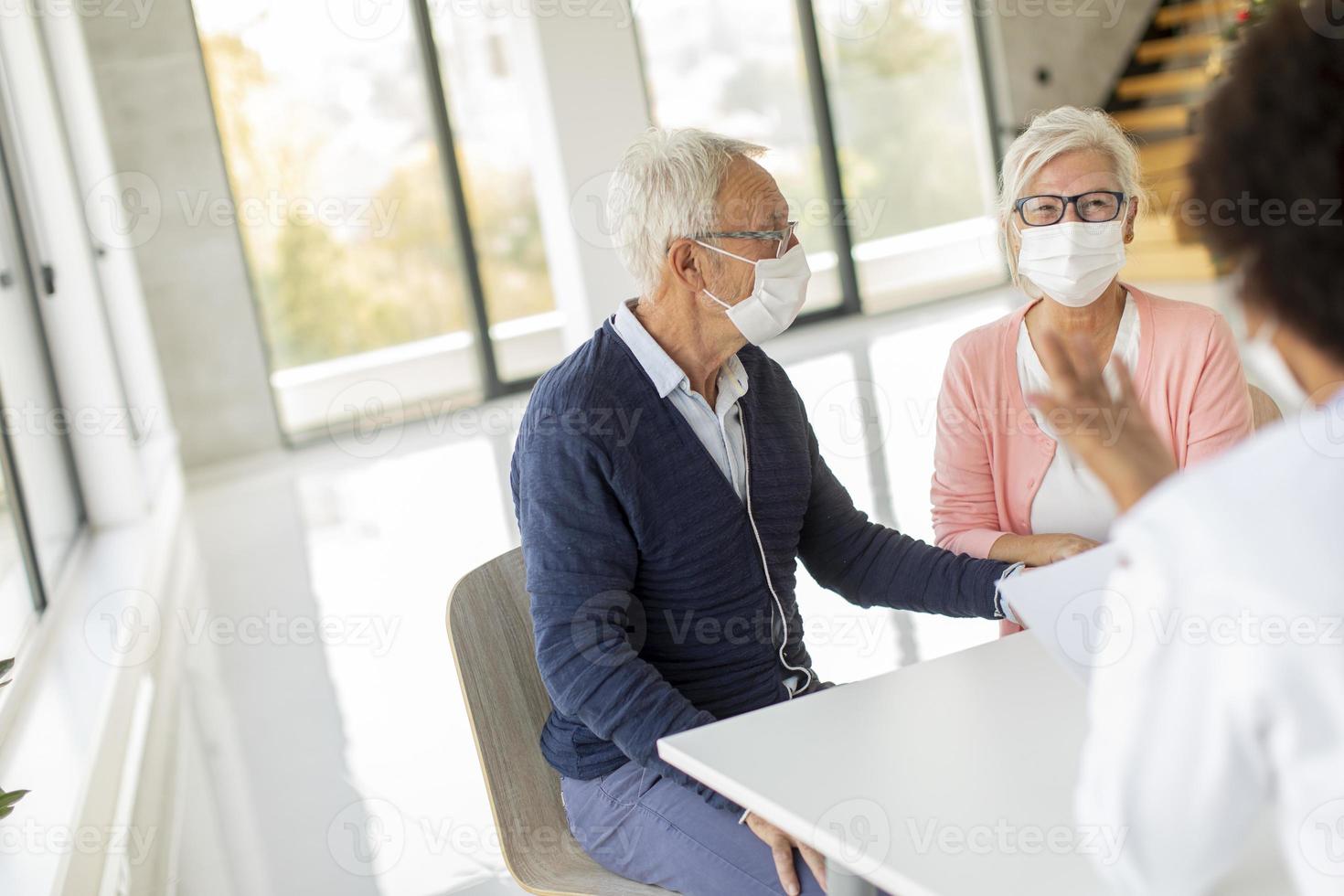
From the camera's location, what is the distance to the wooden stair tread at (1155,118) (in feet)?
28.9

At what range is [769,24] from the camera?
8.45 m

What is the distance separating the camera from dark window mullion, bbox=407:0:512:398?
7.54m

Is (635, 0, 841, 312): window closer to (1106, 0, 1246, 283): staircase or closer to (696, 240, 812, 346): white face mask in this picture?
(1106, 0, 1246, 283): staircase

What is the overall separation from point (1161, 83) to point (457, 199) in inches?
201

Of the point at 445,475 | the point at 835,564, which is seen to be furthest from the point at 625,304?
the point at 445,475

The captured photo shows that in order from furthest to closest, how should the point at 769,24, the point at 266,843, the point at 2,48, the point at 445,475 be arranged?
the point at 769,24, the point at 445,475, the point at 2,48, the point at 266,843

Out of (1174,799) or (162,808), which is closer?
(1174,799)

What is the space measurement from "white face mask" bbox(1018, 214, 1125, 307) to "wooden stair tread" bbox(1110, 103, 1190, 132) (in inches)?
284

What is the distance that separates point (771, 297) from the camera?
187 cm

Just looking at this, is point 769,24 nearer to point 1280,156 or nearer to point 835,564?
point 835,564

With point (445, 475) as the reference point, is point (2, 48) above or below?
above

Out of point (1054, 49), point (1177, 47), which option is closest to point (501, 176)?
point (1054, 49)

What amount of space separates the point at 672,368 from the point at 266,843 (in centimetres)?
179

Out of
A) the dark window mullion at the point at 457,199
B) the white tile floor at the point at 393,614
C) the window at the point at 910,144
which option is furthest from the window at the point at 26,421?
the window at the point at 910,144
